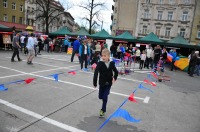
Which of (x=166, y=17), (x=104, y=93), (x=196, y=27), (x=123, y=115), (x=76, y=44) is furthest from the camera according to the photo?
(x=166, y=17)

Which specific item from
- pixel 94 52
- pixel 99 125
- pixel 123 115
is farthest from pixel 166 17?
pixel 99 125

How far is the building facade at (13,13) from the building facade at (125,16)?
81.4ft

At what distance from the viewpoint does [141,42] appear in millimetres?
22500

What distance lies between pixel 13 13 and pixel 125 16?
1100 inches

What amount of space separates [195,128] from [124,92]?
2858 mm

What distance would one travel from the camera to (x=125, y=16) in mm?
43406

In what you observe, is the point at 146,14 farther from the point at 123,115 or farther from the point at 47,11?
the point at 123,115

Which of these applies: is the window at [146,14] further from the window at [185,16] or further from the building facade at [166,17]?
the window at [185,16]

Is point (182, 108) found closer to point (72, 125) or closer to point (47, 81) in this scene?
point (72, 125)

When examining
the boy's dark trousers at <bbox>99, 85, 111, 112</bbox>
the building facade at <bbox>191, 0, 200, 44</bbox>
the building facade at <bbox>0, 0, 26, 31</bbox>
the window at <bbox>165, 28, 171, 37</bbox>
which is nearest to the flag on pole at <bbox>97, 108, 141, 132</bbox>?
the boy's dark trousers at <bbox>99, 85, 111, 112</bbox>

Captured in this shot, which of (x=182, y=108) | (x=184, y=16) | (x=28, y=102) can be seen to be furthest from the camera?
(x=184, y=16)

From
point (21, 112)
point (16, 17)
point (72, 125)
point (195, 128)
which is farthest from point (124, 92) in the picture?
point (16, 17)

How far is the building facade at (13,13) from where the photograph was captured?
4159cm

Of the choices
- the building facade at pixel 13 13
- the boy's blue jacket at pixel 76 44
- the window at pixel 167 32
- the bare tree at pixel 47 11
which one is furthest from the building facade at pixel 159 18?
the boy's blue jacket at pixel 76 44
